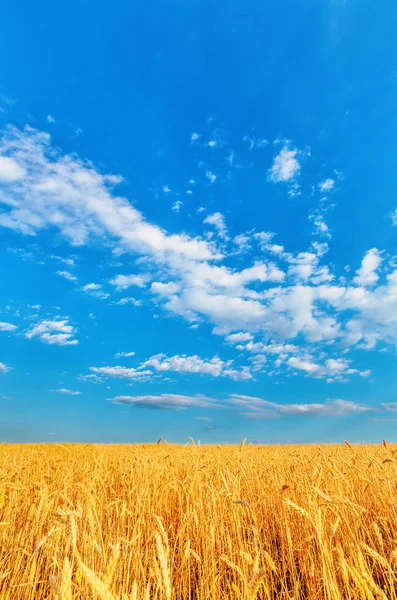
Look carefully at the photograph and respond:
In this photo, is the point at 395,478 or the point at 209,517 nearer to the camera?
the point at 209,517

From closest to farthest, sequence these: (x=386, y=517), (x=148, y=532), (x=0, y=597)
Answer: (x=0, y=597) → (x=148, y=532) → (x=386, y=517)

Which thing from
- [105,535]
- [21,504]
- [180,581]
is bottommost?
[180,581]

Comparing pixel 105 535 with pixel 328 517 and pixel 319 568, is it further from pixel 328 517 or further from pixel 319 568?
pixel 328 517

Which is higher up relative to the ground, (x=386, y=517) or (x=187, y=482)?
(x=187, y=482)

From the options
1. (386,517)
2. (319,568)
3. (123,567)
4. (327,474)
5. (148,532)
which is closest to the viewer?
(123,567)

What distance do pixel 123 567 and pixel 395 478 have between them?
14.6 ft

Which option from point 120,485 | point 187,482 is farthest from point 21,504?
point 187,482

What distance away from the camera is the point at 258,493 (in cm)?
481

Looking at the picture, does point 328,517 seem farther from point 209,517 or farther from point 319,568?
point 209,517

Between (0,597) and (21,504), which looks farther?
Answer: (21,504)

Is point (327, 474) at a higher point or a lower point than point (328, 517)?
higher

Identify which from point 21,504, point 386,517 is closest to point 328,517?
point 386,517

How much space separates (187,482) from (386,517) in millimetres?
2154

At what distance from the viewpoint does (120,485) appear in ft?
19.4
